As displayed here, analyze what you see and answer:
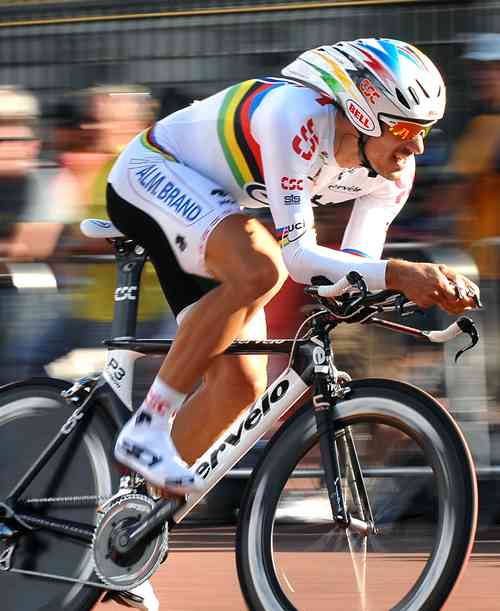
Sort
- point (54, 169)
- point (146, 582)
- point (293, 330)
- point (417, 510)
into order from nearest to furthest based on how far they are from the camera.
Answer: point (417, 510), point (146, 582), point (293, 330), point (54, 169)

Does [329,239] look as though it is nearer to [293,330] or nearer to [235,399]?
[293,330]

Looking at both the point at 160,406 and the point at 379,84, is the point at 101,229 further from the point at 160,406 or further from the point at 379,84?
the point at 379,84

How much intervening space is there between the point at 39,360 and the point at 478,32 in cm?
267

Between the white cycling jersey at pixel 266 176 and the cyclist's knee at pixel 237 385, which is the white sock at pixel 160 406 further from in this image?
the white cycling jersey at pixel 266 176

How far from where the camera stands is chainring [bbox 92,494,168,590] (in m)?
4.41

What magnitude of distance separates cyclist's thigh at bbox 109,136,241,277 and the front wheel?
596 millimetres

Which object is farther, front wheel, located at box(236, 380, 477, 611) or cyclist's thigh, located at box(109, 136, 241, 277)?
cyclist's thigh, located at box(109, 136, 241, 277)

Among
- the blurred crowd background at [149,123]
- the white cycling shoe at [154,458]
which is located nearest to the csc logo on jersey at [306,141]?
Answer: the white cycling shoe at [154,458]

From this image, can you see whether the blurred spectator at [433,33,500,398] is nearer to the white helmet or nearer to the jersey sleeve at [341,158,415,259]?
the jersey sleeve at [341,158,415,259]

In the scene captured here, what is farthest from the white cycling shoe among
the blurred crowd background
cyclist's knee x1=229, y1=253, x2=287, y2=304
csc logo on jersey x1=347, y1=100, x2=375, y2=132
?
the blurred crowd background

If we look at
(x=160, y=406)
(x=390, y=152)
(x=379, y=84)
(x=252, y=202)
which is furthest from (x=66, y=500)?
(x=379, y=84)

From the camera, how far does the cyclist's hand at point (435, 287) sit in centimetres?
396

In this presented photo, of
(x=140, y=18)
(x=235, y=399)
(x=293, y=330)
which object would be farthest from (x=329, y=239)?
(x=235, y=399)

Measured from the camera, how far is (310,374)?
14.3 feet
